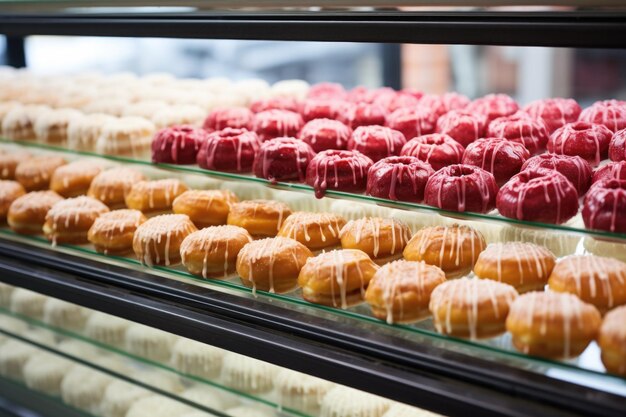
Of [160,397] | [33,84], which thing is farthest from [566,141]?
[33,84]

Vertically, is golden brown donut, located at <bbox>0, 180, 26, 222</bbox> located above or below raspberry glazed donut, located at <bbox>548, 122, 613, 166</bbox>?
below

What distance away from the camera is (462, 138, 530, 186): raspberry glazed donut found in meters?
1.63

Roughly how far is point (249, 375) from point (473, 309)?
88cm

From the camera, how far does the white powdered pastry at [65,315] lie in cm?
A: 249

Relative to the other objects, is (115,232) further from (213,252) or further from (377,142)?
(377,142)

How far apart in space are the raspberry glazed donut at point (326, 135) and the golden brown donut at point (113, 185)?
1.90 ft

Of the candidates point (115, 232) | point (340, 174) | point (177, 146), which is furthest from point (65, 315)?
point (340, 174)

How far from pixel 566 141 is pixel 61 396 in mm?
1846

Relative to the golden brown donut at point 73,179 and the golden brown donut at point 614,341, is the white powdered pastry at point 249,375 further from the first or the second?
the golden brown donut at point 614,341

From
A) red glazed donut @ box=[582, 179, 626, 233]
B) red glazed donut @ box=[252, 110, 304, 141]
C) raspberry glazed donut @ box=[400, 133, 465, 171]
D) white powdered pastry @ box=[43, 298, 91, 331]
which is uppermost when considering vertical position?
red glazed donut @ box=[252, 110, 304, 141]

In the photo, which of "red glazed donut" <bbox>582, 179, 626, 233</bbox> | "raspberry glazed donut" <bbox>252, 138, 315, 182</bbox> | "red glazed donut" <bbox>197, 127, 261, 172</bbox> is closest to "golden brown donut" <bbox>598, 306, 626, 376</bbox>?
"red glazed donut" <bbox>582, 179, 626, 233</bbox>

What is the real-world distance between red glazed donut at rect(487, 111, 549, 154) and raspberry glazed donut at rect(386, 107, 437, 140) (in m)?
0.22

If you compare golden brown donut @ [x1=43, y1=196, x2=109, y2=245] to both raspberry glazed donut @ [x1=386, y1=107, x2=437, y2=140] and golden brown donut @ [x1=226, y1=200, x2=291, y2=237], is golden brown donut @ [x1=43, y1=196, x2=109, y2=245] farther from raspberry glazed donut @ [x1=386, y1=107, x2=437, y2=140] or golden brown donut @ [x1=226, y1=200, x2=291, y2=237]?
raspberry glazed donut @ [x1=386, y1=107, x2=437, y2=140]

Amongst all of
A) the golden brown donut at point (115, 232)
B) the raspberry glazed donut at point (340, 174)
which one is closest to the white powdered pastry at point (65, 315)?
the golden brown donut at point (115, 232)
